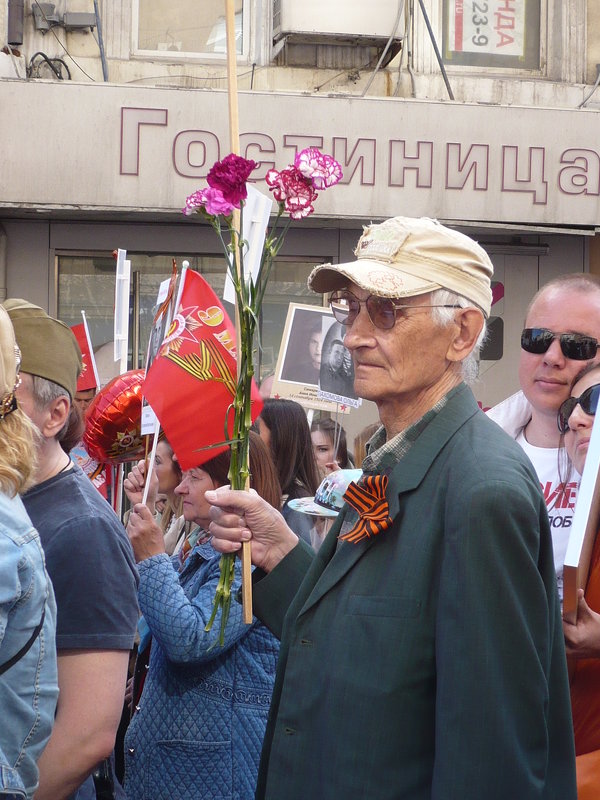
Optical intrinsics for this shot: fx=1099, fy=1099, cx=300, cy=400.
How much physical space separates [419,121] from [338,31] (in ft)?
3.81

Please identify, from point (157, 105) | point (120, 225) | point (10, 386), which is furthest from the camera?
point (120, 225)

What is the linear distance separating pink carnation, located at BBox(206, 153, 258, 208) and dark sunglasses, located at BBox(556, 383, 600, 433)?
1.13 m

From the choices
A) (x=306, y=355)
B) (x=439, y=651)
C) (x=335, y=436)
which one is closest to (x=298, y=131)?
(x=335, y=436)

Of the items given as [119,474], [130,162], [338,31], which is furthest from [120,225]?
[119,474]

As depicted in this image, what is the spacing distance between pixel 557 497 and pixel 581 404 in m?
0.29

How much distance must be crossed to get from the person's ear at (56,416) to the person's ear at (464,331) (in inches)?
50.2

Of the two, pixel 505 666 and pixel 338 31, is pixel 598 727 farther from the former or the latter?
pixel 338 31

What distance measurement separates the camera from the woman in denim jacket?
2100 mm

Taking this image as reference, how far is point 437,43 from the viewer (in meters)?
10.5

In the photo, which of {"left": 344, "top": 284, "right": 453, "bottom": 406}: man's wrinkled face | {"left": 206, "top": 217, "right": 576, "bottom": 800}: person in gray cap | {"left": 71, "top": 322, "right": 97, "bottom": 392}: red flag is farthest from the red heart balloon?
{"left": 344, "top": 284, "right": 453, "bottom": 406}: man's wrinkled face

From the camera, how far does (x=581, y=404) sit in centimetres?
302

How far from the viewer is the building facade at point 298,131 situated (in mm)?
9562

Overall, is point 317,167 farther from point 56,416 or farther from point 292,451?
point 292,451

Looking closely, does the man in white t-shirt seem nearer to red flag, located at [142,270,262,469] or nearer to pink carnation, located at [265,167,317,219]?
red flag, located at [142,270,262,469]
